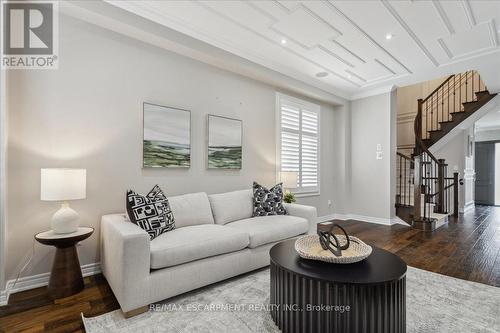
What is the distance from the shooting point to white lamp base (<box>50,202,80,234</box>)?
2.24 m

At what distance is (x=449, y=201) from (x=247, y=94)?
607cm

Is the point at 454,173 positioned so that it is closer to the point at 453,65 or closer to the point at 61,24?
the point at 453,65

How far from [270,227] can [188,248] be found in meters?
1.05

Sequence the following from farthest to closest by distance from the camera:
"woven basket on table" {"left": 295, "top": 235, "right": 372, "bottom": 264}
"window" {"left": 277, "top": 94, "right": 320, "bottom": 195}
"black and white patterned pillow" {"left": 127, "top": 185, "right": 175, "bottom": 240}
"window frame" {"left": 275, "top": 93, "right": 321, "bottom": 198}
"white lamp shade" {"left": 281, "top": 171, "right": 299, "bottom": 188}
A: 1. "window" {"left": 277, "top": 94, "right": 320, "bottom": 195}
2. "window frame" {"left": 275, "top": 93, "right": 321, "bottom": 198}
3. "white lamp shade" {"left": 281, "top": 171, "right": 299, "bottom": 188}
4. "black and white patterned pillow" {"left": 127, "top": 185, "right": 175, "bottom": 240}
5. "woven basket on table" {"left": 295, "top": 235, "right": 372, "bottom": 264}

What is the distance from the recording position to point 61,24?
2543 millimetres

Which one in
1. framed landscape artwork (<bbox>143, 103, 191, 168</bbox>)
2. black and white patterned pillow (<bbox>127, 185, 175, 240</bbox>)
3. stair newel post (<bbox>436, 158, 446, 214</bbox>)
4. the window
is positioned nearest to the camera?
black and white patterned pillow (<bbox>127, 185, 175, 240</bbox>)

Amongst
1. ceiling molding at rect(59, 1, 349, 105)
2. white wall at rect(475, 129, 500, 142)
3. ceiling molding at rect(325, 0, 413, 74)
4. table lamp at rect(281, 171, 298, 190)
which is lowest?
table lamp at rect(281, 171, 298, 190)

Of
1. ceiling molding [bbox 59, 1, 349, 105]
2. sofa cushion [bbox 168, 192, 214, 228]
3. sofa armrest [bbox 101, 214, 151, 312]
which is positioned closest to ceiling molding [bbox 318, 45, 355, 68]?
ceiling molding [bbox 59, 1, 349, 105]

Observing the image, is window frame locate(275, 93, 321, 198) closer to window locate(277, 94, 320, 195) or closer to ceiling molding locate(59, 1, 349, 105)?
window locate(277, 94, 320, 195)

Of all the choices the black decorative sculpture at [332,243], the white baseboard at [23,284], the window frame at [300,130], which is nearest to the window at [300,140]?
the window frame at [300,130]

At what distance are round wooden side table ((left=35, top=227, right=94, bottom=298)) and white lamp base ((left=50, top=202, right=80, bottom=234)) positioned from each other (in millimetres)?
46

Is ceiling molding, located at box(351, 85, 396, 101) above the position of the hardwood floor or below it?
above

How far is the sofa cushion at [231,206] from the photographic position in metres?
3.20

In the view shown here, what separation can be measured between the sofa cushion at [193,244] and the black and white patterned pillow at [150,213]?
0.08m
